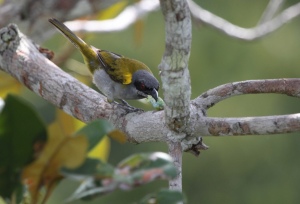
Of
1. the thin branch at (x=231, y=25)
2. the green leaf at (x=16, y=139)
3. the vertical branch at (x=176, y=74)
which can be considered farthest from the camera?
the thin branch at (x=231, y=25)

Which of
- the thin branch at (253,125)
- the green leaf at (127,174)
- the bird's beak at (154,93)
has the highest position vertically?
the bird's beak at (154,93)

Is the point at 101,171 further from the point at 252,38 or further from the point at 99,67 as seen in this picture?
the point at 252,38

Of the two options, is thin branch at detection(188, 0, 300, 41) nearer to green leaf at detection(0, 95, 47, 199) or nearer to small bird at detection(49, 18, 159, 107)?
small bird at detection(49, 18, 159, 107)

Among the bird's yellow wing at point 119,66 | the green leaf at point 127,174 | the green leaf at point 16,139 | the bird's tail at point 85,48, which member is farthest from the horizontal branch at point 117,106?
the green leaf at point 16,139

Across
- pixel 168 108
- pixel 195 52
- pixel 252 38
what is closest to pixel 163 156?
pixel 168 108

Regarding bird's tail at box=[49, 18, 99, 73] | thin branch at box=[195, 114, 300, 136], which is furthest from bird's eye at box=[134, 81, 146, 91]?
thin branch at box=[195, 114, 300, 136]

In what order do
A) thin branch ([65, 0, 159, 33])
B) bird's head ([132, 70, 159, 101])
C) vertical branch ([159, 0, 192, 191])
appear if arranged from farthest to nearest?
thin branch ([65, 0, 159, 33]) < bird's head ([132, 70, 159, 101]) < vertical branch ([159, 0, 192, 191])

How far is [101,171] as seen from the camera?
1149 mm

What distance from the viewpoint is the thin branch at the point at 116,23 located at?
11.4ft

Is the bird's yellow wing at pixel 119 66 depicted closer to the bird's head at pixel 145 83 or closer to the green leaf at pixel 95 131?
the bird's head at pixel 145 83

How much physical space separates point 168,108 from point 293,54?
6.75m

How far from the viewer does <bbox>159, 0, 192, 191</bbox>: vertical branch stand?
4.86 feet

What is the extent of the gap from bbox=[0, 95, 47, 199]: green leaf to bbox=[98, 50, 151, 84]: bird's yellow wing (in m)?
1.88

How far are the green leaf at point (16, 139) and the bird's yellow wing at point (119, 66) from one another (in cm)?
188
